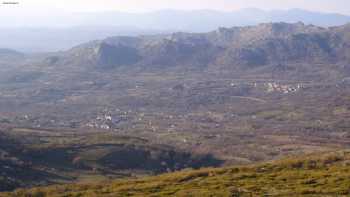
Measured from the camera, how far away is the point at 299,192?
98.9 ft

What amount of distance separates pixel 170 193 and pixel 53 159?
107m

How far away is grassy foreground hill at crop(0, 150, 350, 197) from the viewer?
3123 cm

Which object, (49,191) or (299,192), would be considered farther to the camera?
(49,191)

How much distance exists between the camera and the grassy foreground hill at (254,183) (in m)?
31.2

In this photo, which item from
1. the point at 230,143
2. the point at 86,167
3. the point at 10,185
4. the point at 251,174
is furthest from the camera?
the point at 230,143

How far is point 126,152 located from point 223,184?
368 feet

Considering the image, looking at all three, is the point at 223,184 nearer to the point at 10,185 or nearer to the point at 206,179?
the point at 206,179

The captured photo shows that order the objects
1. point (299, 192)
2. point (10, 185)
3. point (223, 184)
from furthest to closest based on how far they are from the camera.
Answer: point (10, 185) < point (223, 184) < point (299, 192)

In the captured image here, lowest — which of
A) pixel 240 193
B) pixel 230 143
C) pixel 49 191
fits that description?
pixel 230 143

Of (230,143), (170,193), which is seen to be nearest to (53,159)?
(230,143)

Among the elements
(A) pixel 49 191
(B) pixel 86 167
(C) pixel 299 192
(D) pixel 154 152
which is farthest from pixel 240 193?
(D) pixel 154 152

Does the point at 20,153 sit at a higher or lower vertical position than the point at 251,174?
lower

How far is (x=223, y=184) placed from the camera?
35438mm

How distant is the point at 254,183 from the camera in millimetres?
34812
